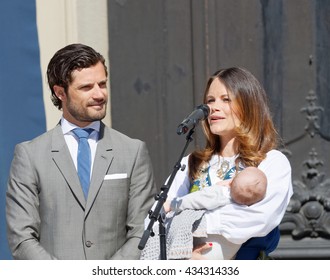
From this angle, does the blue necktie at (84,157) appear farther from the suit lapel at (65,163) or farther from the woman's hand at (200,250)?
the woman's hand at (200,250)

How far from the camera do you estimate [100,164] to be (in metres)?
5.68

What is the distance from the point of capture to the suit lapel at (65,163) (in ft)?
18.5

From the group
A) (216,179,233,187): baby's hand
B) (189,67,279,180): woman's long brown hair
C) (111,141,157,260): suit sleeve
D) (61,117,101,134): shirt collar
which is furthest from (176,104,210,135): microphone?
(61,117,101,134): shirt collar

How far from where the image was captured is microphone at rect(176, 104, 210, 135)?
17.1 feet

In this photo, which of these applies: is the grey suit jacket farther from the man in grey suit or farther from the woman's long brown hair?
the woman's long brown hair

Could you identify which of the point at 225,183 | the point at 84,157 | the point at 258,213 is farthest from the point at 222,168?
the point at 84,157

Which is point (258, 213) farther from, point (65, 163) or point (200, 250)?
point (65, 163)

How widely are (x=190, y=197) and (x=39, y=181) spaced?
709mm

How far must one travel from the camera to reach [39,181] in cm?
565

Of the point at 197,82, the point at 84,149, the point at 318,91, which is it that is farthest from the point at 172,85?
the point at 84,149

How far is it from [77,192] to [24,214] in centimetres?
26

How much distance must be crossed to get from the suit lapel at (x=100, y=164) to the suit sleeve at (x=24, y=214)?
25 cm

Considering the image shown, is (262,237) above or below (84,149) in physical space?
below

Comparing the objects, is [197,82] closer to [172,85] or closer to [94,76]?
[172,85]
